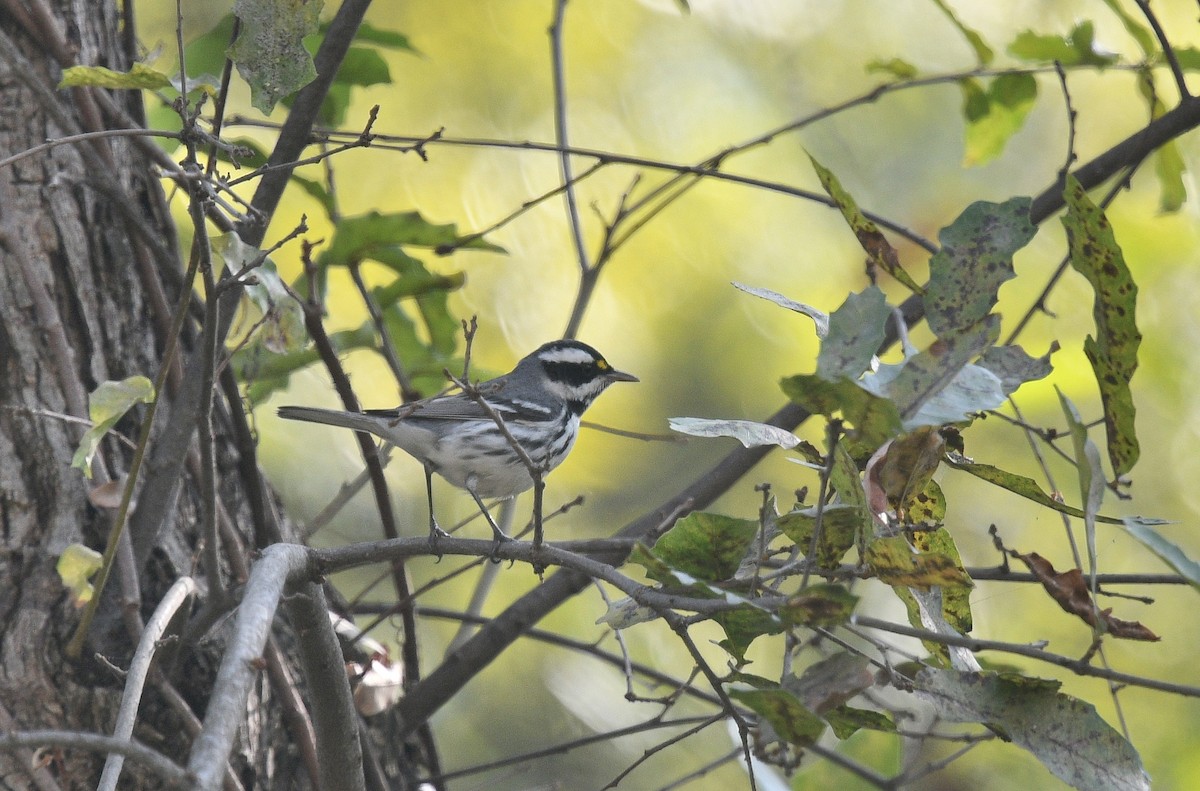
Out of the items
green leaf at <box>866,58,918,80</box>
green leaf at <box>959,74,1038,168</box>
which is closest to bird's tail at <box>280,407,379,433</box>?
green leaf at <box>866,58,918,80</box>

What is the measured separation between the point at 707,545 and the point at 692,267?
383cm

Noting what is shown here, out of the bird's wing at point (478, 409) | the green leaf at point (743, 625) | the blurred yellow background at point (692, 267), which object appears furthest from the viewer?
the blurred yellow background at point (692, 267)

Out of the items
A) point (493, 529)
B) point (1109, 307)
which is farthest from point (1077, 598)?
point (493, 529)

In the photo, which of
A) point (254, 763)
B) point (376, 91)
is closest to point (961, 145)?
point (376, 91)

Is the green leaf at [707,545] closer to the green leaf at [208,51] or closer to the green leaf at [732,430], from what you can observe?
the green leaf at [732,430]

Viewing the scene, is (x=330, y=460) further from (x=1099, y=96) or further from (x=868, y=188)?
(x=1099, y=96)

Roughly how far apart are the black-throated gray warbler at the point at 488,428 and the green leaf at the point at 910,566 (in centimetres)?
169

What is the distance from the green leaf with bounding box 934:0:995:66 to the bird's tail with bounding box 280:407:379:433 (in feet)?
6.15

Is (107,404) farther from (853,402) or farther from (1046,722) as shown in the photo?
(1046,722)

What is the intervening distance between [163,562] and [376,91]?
373cm

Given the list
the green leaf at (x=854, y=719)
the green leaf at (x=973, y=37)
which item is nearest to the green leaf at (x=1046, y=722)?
the green leaf at (x=854, y=719)

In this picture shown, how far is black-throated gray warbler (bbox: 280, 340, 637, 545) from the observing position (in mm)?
3256

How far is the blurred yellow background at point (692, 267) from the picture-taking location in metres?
4.97

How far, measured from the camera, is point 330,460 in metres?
5.45
